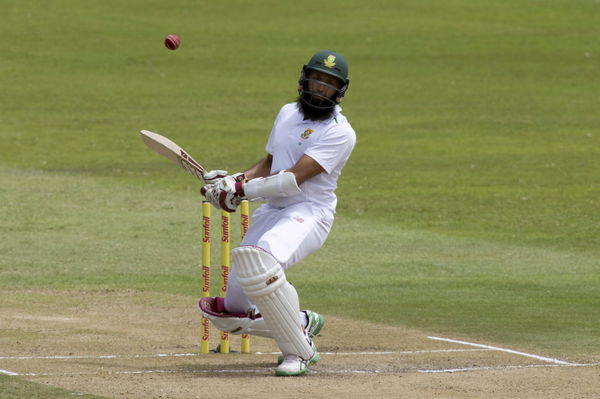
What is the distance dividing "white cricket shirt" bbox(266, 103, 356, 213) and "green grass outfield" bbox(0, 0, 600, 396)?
2.01 m

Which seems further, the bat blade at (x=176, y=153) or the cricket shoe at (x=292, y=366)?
the bat blade at (x=176, y=153)

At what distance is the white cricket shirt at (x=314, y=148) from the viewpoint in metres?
8.05

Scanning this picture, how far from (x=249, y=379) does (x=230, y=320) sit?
577 millimetres

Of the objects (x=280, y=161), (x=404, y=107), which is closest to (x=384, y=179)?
(x=404, y=107)

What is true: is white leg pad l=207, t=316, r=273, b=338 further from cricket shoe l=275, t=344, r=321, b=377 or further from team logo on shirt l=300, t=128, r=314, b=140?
team logo on shirt l=300, t=128, r=314, b=140

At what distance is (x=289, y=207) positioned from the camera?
8.16 m

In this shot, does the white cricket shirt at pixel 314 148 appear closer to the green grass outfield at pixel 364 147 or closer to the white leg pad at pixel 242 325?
the white leg pad at pixel 242 325

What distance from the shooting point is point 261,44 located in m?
36.1

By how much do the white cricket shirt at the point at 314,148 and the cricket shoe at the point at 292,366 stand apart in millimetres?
966

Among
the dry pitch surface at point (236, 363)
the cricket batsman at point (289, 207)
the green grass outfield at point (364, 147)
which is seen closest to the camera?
the dry pitch surface at point (236, 363)

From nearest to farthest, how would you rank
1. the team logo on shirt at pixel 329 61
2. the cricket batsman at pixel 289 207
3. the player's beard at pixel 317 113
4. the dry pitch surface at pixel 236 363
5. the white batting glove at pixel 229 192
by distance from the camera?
the dry pitch surface at pixel 236 363
the cricket batsman at pixel 289 207
the white batting glove at pixel 229 192
the team logo on shirt at pixel 329 61
the player's beard at pixel 317 113

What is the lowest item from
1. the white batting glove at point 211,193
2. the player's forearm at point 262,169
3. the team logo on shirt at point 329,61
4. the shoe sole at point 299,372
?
the shoe sole at point 299,372

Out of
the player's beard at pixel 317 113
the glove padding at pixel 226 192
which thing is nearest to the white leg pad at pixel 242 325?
the glove padding at pixel 226 192

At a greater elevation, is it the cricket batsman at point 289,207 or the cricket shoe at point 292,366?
the cricket batsman at point 289,207
